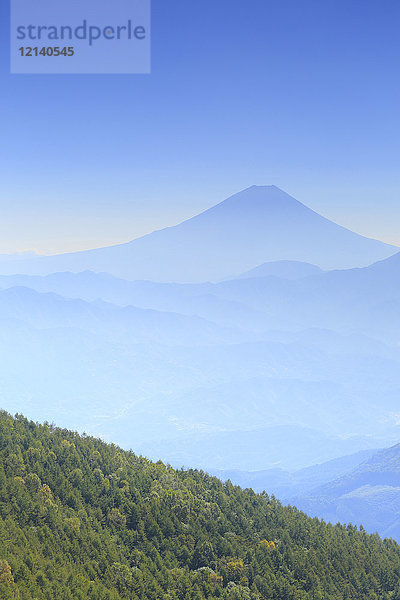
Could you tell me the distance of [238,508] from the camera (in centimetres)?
5516

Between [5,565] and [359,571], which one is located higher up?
[5,565]

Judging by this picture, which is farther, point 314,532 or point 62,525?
point 314,532

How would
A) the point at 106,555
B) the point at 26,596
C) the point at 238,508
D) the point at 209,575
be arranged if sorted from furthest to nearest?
the point at 238,508, the point at 209,575, the point at 106,555, the point at 26,596


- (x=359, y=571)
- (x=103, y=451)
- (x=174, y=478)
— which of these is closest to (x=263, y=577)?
(x=359, y=571)

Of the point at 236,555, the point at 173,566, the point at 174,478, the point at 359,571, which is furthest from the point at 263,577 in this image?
the point at 174,478

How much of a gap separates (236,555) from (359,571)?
35.5 ft

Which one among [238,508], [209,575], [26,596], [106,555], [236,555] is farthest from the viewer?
[238,508]

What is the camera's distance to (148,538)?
1857 inches

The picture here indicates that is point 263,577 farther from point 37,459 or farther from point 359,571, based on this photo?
point 37,459

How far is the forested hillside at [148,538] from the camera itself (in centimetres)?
3828

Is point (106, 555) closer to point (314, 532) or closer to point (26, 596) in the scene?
point (26, 596)

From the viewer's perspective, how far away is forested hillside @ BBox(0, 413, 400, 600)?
38.3 meters

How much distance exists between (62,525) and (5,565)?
392 inches

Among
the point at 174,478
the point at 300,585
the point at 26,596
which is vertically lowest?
the point at 300,585
